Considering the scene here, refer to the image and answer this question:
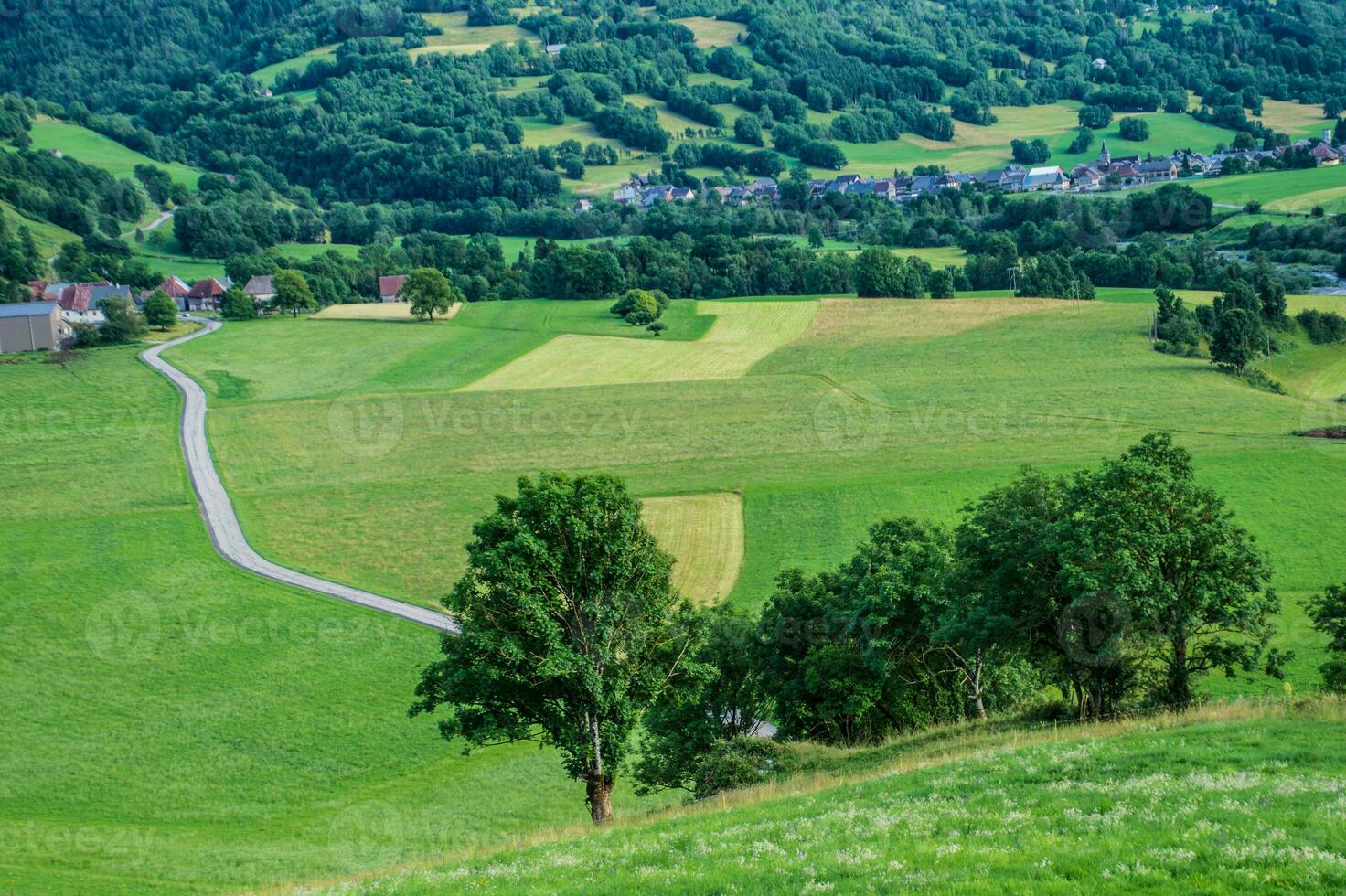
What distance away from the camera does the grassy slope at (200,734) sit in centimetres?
3058

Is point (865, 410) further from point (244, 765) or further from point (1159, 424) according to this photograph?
point (244, 765)

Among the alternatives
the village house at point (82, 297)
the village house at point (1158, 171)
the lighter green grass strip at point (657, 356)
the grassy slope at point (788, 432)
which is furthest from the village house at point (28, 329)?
the village house at point (1158, 171)

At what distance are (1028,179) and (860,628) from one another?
159 m

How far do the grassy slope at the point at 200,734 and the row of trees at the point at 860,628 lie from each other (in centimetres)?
391

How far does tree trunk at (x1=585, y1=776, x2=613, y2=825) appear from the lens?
28264mm

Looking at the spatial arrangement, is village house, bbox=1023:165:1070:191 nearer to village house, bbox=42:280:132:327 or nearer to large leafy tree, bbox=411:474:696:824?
village house, bbox=42:280:132:327

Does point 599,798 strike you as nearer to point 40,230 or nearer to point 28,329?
point 28,329

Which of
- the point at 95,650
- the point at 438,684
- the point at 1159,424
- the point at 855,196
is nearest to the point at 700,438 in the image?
the point at 1159,424

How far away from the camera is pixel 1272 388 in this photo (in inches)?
3147

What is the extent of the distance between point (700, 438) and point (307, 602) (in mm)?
29511

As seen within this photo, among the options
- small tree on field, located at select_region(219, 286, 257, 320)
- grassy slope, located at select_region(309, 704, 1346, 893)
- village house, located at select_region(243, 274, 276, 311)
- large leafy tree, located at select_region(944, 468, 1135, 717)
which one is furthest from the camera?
village house, located at select_region(243, 274, 276, 311)

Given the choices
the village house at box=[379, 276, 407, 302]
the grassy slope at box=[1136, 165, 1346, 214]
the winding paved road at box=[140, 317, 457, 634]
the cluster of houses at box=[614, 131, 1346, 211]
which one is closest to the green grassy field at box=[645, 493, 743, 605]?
the winding paved road at box=[140, 317, 457, 634]

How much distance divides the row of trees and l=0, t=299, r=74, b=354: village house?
84.7 meters

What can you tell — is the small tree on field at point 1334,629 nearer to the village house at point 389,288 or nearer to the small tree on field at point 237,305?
the small tree on field at point 237,305
